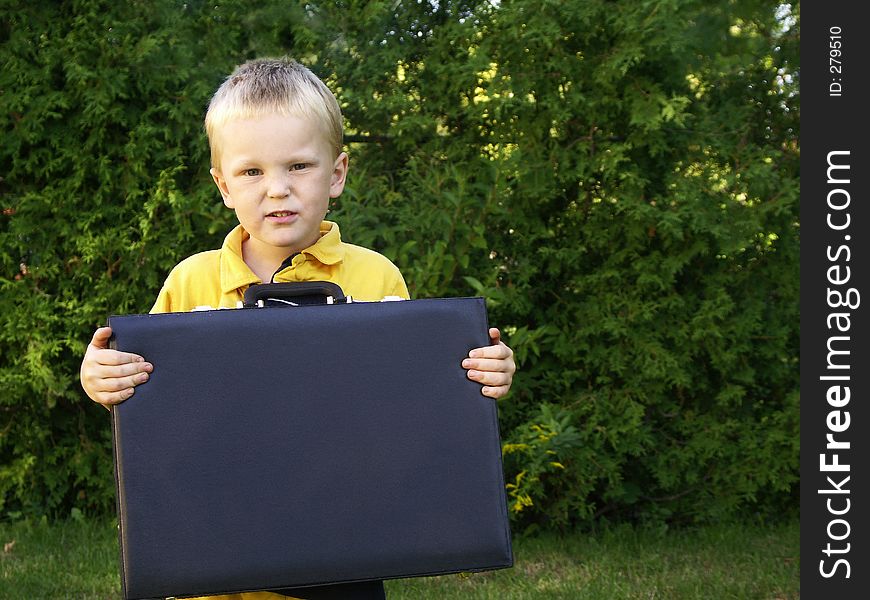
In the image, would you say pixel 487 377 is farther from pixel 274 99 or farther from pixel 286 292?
pixel 274 99

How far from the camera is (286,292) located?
5.45 feet

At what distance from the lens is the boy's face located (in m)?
1.72

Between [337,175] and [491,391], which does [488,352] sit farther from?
[337,175]

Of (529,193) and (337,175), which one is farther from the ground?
(529,193)

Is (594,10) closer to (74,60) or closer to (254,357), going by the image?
(74,60)

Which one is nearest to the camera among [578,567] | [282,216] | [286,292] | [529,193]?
[286,292]

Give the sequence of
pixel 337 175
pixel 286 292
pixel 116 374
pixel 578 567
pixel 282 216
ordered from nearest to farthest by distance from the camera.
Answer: pixel 116 374 < pixel 286 292 < pixel 282 216 < pixel 337 175 < pixel 578 567

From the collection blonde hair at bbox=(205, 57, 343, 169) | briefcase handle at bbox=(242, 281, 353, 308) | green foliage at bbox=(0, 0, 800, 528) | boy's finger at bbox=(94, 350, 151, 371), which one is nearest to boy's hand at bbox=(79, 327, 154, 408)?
boy's finger at bbox=(94, 350, 151, 371)

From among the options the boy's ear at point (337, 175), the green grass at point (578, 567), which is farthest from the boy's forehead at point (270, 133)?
the green grass at point (578, 567)

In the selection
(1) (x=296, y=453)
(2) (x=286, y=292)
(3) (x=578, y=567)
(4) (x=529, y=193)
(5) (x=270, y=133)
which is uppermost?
(4) (x=529, y=193)

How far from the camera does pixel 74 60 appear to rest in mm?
3623

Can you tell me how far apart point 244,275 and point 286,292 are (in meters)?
0.21

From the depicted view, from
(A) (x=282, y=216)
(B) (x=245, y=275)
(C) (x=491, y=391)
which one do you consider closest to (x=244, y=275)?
(B) (x=245, y=275)

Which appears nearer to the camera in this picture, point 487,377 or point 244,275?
point 487,377
